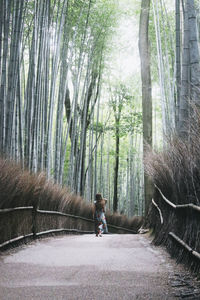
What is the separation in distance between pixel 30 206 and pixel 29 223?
21cm

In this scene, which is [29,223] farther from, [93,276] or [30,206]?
[93,276]

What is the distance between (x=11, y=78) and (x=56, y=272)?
8.69 feet

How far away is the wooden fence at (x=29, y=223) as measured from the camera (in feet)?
11.6

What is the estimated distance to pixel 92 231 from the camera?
10023 mm

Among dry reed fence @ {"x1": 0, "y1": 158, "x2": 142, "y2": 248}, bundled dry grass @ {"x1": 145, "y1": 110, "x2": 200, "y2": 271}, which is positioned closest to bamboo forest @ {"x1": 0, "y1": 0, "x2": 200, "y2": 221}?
bundled dry grass @ {"x1": 145, "y1": 110, "x2": 200, "y2": 271}

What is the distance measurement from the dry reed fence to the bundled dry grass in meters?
1.40

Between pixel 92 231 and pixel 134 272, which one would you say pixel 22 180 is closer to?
pixel 134 272

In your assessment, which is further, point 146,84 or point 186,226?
point 146,84

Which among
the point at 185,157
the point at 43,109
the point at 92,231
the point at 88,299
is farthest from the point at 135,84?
the point at 88,299

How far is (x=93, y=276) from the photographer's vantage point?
8.00ft

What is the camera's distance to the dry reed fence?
3.44 metres

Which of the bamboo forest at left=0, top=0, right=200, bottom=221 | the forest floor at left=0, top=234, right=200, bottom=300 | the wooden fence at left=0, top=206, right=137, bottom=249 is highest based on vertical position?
the bamboo forest at left=0, top=0, right=200, bottom=221

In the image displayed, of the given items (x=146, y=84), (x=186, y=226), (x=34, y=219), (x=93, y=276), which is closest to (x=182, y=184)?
(x=186, y=226)

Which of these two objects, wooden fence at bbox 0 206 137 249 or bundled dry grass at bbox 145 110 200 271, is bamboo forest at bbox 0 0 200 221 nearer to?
bundled dry grass at bbox 145 110 200 271
